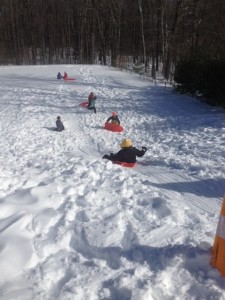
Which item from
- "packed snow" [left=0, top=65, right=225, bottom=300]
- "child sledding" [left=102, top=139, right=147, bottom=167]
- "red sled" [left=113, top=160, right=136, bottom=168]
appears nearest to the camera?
"packed snow" [left=0, top=65, right=225, bottom=300]

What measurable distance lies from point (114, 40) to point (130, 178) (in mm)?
37035

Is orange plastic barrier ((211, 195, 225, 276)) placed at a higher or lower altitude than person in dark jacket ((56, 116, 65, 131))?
higher

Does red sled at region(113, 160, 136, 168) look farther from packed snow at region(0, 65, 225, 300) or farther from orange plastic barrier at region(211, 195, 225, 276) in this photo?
orange plastic barrier at region(211, 195, 225, 276)

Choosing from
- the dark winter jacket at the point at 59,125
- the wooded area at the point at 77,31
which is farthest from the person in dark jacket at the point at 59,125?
the wooded area at the point at 77,31

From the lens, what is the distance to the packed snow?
3348mm

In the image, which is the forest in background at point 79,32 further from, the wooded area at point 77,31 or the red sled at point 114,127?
the red sled at point 114,127

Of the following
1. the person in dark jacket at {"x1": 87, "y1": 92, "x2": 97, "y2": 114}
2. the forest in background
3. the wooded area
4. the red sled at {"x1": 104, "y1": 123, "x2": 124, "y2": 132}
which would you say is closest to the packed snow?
the red sled at {"x1": 104, "y1": 123, "x2": 124, "y2": 132}

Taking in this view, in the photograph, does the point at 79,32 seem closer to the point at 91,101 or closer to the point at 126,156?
the point at 91,101

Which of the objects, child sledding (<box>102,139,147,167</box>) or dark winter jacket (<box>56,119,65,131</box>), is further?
dark winter jacket (<box>56,119,65,131</box>)

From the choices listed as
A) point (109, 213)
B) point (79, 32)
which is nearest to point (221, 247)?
point (109, 213)

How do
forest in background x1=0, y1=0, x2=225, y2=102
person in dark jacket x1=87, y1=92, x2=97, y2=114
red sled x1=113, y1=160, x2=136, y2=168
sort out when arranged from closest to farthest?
red sled x1=113, y1=160, x2=136, y2=168 → person in dark jacket x1=87, y1=92, x2=97, y2=114 → forest in background x1=0, y1=0, x2=225, y2=102

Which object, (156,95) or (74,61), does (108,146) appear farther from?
(74,61)

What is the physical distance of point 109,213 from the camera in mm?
4879

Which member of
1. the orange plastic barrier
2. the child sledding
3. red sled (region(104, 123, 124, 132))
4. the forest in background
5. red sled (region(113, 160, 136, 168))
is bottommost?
red sled (region(104, 123, 124, 132))
